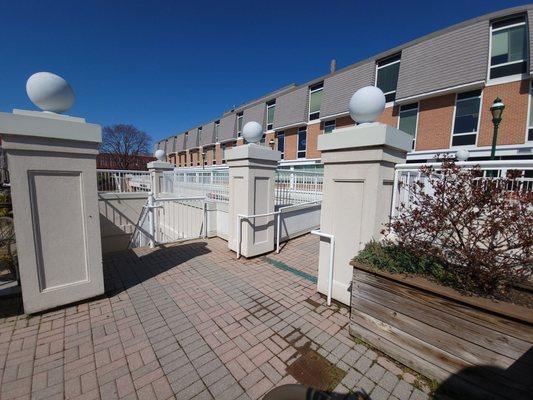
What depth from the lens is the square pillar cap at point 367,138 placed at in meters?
2.77

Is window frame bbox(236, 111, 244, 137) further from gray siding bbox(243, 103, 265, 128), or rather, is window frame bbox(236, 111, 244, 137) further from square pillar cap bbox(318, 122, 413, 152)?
square pillar cap bbox(318, 122, 413, 152)

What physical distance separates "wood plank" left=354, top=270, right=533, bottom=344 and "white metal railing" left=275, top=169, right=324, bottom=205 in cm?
497

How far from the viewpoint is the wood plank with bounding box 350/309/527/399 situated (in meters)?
1.72

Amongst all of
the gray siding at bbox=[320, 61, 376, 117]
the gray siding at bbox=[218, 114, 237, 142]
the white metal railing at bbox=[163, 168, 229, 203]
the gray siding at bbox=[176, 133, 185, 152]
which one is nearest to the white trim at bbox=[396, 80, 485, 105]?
the gray siding at bbox=[320, 61, 376, 117]

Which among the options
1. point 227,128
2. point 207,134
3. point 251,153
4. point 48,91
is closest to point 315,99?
point 227,128

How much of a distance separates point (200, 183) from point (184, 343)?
795 cm

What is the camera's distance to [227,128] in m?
27.8

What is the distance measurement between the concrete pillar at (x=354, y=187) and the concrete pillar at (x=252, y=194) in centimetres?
173

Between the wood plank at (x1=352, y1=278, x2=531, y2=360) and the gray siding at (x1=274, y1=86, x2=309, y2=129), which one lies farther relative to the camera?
the gray siding at (x1=274, y1=86, x2=309, y2=129)

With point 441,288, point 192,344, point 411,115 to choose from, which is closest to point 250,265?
point 192,344

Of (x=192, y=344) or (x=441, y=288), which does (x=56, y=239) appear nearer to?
(x=192, y=344)

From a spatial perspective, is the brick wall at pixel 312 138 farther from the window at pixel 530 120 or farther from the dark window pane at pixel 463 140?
the window at pixel 530 120

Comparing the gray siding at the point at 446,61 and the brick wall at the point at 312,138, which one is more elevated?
the gray siding at the point at 446,61

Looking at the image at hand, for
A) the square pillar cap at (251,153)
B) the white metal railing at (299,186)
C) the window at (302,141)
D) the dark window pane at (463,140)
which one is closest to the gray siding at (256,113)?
the window at (302,141)
